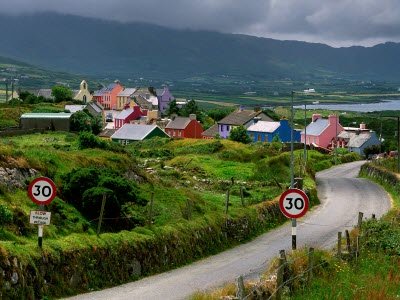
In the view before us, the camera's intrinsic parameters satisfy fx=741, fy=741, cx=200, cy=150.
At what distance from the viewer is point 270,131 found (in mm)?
120938

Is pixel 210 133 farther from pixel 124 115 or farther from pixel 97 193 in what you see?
pixel 97 193

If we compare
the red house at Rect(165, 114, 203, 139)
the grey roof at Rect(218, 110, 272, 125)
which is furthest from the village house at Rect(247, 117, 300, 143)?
the red house at Rect(165, 114, 203, 139)

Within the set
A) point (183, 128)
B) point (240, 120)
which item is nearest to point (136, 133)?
point (183, 128)

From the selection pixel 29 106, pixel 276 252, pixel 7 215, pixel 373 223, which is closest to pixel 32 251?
pixel 7 215

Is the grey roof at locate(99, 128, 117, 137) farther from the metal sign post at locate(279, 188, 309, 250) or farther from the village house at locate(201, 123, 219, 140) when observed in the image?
the metal sign post at locate(279, 188, 309, 250)

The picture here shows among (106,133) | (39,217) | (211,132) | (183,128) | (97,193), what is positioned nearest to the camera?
(39,217)

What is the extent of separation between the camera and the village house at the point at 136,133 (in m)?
109

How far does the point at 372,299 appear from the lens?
59.5 ft

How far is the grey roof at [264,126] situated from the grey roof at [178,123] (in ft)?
38.7

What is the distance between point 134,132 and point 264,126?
2428 centimetres

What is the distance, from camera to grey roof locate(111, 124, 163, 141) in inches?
4321

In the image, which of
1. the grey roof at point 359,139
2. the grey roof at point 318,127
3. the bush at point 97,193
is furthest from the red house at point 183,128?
the bush at point 97,193

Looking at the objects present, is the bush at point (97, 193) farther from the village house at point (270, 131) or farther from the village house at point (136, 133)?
the village house at point (270, 131)

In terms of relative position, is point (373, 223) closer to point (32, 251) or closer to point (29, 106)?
point (32, 251)
